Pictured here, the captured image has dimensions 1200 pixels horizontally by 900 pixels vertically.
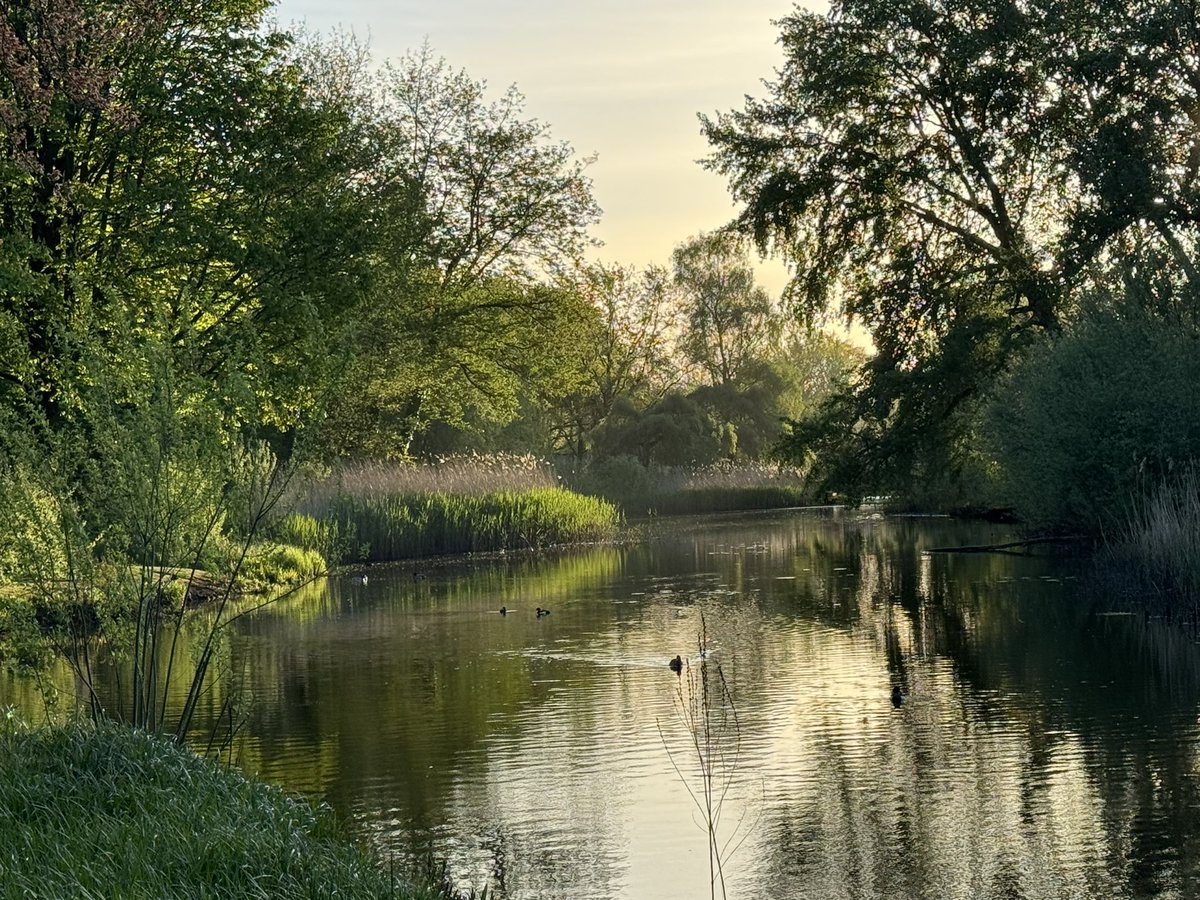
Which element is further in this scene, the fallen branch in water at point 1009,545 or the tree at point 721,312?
the tree at point 721,312

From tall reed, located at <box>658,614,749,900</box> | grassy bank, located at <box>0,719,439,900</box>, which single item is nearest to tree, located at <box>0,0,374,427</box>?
tall reed, located at <box>658,614,749,900</box>

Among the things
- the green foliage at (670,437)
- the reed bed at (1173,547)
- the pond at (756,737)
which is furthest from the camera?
the green foliage at (670,437)

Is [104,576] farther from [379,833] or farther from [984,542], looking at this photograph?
[984,542]

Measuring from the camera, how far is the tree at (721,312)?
84.0 metres

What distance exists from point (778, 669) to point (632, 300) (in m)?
62.8

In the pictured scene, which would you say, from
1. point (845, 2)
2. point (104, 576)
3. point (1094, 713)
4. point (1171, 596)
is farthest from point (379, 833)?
point (845, 2)

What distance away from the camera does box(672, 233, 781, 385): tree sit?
276ft

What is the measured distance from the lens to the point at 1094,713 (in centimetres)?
1323

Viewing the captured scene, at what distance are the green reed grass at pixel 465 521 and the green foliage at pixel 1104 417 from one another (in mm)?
12346

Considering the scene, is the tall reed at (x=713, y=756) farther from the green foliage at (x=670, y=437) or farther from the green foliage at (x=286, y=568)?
the green foliage at (x=670, y=437)

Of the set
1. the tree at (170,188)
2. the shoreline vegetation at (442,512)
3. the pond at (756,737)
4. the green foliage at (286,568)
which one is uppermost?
the tree at (170,188)

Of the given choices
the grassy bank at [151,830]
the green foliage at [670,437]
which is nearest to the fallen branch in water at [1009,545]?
the grassy bank at [151,830]

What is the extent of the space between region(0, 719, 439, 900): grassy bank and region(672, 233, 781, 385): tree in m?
73.8

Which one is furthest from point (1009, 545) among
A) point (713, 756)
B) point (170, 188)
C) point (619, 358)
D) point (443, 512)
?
point (619, 358)
